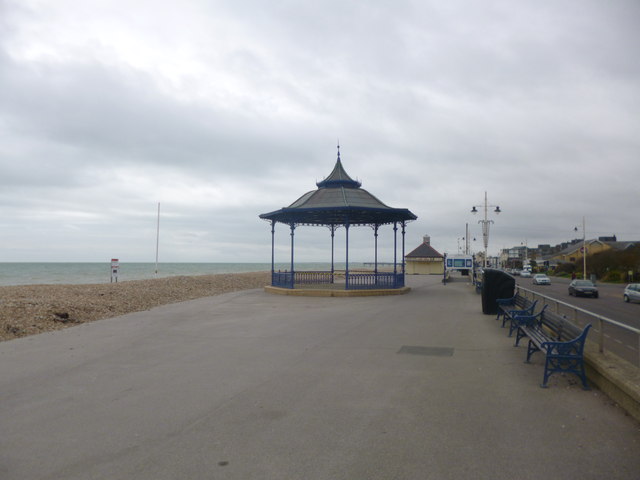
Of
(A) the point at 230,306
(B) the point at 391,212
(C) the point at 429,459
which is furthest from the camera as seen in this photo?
(B) the point at 391,212

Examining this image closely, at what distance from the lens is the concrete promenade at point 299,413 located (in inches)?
163

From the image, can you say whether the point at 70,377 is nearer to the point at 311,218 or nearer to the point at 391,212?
the point at 391,212

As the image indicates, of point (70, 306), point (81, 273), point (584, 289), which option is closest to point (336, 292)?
point (70, 306)

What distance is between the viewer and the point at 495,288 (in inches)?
592

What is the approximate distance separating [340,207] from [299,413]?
1686 centimetres

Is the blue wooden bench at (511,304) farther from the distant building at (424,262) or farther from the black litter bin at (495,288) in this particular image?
the distant building at (424,262)

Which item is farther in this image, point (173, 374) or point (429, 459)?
point (173, 374)

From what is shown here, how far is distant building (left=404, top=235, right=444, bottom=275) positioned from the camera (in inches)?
2356

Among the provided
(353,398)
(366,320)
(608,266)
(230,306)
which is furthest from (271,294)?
(608,266)

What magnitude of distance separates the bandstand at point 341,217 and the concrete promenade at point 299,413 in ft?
42.0

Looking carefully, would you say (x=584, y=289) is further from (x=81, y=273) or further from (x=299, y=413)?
(x=81, y=273)

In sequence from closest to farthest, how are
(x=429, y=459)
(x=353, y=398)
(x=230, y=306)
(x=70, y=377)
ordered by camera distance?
(x=429, y=459) < (x=353, y=398) < (x=70, y=377) < (x=230, y=306)

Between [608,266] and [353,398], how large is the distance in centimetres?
6151

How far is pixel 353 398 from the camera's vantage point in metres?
6.07
